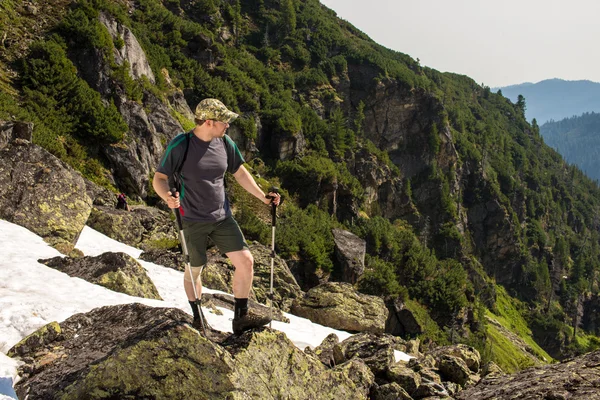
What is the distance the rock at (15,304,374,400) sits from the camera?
167 inches

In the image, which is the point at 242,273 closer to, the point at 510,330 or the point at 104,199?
the point at 104,199

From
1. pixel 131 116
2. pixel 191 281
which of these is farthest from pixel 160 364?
pixel 131 116

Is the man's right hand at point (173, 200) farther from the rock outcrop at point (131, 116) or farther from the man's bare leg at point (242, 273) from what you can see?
the rock outcrop at point (131, 116)

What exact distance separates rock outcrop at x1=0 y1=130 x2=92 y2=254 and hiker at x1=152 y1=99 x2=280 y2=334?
7097 millimetres

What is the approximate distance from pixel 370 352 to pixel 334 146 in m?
67.6

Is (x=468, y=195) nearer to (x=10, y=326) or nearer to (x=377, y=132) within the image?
(x=377, y=132)

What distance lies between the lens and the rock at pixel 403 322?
1683 inches

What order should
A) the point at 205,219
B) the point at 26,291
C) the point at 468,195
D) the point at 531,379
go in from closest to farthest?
1. the point at 205,219
2. the point at 531,379
3. the point at 26,291
4. the point at 468,195

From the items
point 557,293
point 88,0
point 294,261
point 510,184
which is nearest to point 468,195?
point 510,184

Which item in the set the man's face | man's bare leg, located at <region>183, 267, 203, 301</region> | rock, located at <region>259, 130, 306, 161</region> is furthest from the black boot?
rock, located at <region>259, 130, 306, 161</region>

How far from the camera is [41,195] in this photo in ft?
40.2

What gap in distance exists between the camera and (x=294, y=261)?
110 feet

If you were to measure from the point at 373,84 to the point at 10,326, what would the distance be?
9432 cm

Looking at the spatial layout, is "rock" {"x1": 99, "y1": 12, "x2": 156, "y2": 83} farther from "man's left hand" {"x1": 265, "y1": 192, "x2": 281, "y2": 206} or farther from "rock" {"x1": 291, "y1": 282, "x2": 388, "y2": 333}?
"man's left hand" {"x1": 265, "y1": 192, "x2": 281, "y2": 206}
